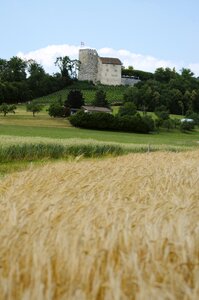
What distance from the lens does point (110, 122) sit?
73500 mm

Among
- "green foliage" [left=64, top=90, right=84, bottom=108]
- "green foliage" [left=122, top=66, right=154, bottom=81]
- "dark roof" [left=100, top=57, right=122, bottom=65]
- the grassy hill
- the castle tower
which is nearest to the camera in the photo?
"green foliage" [left=64, top=90, right=84, bottom=108]

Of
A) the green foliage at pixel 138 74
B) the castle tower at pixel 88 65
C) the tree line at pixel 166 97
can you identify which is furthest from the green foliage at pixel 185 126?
the green foliage at pixel 138 74

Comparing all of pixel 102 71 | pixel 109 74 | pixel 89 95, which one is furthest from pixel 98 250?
pixel 102 71

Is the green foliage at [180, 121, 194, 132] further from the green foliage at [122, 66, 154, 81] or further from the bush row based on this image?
the green foliage at [122, 66, 154, 81]

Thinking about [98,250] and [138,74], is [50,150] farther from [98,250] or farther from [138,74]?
[138,74]

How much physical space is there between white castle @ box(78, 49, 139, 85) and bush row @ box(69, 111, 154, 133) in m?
90.7

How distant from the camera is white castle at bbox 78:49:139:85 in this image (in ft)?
538

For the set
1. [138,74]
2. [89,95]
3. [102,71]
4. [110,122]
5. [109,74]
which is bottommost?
[110,122]

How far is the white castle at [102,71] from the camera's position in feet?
538

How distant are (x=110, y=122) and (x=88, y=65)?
9684 centimetres

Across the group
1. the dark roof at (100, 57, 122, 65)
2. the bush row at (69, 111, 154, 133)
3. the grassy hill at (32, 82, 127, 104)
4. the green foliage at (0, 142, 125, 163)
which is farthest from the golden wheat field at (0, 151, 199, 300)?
the dark roof at (100, 57, 122, 65)

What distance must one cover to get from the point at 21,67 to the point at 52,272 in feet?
427

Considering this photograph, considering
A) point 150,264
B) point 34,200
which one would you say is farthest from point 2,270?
point 34,200

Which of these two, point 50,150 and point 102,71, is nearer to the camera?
point 50,150
